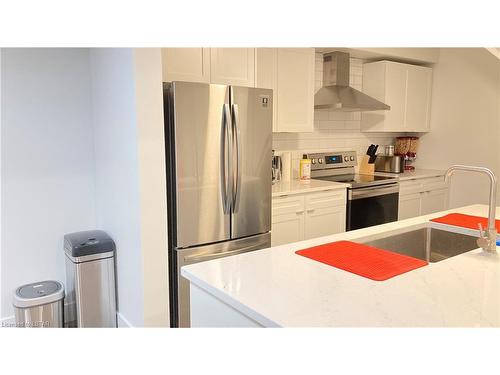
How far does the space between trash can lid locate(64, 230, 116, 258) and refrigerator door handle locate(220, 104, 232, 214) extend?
78 centimetres

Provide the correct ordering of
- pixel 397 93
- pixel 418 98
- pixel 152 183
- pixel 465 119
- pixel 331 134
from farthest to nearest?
pixel 418 98 → pixel 465 119 → pixel 397 93 → pixel 331 134 → pixel 152 183

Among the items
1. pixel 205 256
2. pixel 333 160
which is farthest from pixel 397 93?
pixel 205 256

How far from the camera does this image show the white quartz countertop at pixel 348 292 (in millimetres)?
1187

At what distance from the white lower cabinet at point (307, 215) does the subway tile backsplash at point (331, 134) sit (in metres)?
0.70

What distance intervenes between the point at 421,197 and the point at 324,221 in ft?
5.10

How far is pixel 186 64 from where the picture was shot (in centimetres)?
284

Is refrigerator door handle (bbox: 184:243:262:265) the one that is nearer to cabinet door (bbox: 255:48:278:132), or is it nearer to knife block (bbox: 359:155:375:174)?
cabinet door (bbox: 255:48:278:132)

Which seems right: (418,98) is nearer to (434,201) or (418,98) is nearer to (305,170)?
(434,201)

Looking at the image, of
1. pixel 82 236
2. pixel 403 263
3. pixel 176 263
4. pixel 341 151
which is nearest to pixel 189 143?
pixel 176 263

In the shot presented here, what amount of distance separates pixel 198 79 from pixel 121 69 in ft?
1.98

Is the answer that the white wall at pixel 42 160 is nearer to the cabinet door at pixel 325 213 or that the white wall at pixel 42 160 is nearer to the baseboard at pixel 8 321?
the baseboard at pixel 8 321

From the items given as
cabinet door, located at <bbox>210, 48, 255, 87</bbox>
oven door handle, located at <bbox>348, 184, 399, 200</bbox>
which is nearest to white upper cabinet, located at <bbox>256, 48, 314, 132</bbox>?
cabinet door, located at <bbox>210, 48, 255, 87</bbox>

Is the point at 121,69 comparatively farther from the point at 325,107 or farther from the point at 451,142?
the point at 451,142

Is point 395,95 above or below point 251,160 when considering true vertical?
above
